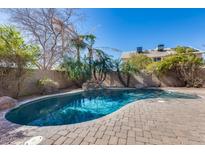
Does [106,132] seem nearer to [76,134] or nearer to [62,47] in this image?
[76,134]

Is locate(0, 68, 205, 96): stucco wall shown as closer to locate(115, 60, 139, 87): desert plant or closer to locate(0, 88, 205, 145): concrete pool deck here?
locate(115, 60, 139, 87): desert plant

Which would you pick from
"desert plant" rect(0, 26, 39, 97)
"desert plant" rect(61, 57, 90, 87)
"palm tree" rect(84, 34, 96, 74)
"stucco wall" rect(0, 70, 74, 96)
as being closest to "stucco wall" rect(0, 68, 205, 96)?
"stucco wall" rect(0, 70, 74, 96)

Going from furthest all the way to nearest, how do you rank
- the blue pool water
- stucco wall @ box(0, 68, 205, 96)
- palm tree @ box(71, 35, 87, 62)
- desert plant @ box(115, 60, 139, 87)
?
desert plant @ box(115, 60, 139, 87) → palm tree @ box(71, 35, 87, 62) → stucco wall @ box(0, 68, 205, 96) → the blue pool water

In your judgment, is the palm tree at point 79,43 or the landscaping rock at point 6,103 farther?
the palm tree at point 79,43

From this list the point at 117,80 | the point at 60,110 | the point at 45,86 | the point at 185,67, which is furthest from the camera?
the point at 117,80

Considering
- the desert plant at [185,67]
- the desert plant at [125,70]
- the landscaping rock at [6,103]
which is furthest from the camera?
the desert plant at [125,70]

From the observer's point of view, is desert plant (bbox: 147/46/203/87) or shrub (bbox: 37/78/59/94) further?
desert plant (bbox: 147/46/203/87)

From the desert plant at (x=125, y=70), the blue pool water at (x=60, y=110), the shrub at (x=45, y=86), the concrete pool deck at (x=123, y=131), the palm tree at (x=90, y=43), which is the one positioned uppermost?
the palm tree at (x=90, y=43)

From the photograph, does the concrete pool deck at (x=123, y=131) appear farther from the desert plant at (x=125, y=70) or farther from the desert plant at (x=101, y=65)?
the desert plant at (x=125, y=70)

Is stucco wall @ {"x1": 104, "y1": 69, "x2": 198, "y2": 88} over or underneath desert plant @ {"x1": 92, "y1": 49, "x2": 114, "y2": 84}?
underneath

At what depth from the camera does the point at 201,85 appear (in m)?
12.6

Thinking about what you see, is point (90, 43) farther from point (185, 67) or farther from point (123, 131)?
point (123, 131)

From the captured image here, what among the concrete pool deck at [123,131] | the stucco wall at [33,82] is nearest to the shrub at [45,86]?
the stucco wall at [33,82]

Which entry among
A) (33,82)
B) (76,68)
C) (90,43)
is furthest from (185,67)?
(33,82)
